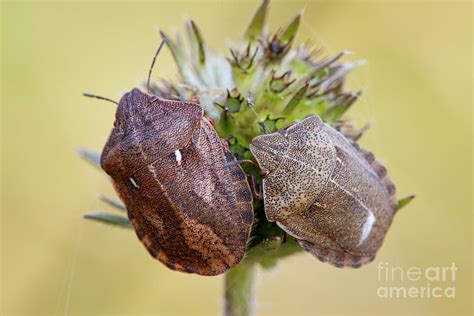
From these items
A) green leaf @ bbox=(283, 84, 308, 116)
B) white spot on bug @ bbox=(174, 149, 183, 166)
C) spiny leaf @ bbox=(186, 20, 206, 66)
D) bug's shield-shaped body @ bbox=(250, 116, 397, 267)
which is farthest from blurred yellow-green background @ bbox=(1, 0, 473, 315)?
white spot on bug @ bbox=(174, 149, 183, 166)

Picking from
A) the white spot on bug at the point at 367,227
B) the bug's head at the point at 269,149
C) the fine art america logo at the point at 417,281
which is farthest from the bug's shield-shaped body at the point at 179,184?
the fine art america logo at the point at 417,281

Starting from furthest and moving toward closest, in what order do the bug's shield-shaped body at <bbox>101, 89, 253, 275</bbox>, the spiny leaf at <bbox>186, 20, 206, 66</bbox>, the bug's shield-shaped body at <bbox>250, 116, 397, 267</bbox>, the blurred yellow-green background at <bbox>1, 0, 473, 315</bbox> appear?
the blurred yellow-green background at <bbox>1, 0, 473, 315</bbox>
the spiny leaf at <bbox>186, 20, 206, 66</bbox>
the bug's shield-shaped body at <bbox>250, 116, 397, 267</bbox>
the bug's shield-shaped body at <bbox>101, 89, 253, 275</bbox>

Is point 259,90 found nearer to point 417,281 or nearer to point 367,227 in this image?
point 367,227

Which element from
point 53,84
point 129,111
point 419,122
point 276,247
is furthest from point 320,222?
point 53,84

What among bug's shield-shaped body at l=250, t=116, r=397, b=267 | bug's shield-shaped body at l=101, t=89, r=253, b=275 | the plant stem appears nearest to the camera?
bug's shield-shaped body at l=101, t=89, r=253, b=275

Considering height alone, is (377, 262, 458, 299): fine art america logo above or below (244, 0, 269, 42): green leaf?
below

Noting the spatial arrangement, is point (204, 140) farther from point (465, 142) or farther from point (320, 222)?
point (465, 142)

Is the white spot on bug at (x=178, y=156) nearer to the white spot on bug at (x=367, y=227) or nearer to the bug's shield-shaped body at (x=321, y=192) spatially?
the bug's shield-shaped body at (x=321, y=192)

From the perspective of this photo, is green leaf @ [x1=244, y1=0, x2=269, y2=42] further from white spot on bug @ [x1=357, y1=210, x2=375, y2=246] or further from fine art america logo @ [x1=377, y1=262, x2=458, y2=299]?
fine art america logo @ [x1=377, y1=262, x2=458, y2=299]
